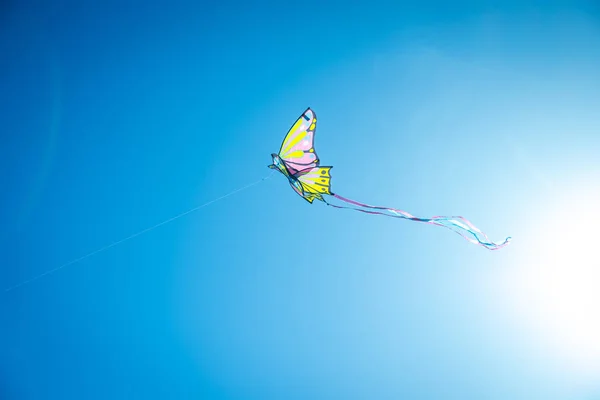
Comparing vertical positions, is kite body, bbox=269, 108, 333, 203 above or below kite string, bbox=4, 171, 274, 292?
below

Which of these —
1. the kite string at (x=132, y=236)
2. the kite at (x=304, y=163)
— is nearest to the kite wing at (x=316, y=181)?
the kite at (x=304, y=163)

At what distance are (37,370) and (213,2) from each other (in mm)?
4111

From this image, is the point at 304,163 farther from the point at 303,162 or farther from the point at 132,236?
the point at 132,236

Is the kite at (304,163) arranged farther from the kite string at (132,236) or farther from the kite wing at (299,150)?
the kite string at (132,236)

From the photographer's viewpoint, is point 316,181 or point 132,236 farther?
point 132,236

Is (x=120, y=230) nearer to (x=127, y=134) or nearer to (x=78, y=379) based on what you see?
(x=127, y=134)

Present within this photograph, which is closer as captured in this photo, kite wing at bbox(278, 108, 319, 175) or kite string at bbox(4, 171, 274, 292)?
kite wing at bbox(278, 108, 319, 175)

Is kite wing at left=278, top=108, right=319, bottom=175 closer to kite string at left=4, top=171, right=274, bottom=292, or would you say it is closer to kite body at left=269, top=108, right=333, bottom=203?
kite body at left=269, top=108, right=333, bottom=203

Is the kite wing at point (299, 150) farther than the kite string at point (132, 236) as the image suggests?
No

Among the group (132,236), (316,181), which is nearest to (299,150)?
(316,181)

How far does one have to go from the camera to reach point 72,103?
315 cm

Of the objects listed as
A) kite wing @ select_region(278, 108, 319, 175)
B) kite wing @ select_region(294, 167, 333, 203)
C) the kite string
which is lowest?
kite wing @ select_region(294, 167, 333, 203)

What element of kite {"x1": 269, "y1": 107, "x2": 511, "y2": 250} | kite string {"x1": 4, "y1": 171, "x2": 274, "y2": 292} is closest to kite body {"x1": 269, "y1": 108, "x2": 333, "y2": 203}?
kite {"x1": 269, "y1": 107, "x2": 511, "y2": 250}

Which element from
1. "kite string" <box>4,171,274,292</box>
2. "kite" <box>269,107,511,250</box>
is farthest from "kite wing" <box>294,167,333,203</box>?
"kite string" <box>4,171,274,292</box>
